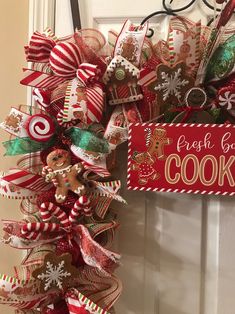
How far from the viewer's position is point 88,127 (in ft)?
2.64

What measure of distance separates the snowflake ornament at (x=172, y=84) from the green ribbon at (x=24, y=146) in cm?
25

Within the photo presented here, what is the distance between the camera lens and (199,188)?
80 cm

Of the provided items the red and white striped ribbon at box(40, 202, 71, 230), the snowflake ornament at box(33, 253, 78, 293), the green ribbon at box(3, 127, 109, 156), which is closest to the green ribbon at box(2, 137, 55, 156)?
the green ribbon at box(3, 127, 109, 156)

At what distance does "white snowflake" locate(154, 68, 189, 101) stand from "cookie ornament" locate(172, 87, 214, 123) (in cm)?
2

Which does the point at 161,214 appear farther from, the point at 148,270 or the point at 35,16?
the point at 35,16


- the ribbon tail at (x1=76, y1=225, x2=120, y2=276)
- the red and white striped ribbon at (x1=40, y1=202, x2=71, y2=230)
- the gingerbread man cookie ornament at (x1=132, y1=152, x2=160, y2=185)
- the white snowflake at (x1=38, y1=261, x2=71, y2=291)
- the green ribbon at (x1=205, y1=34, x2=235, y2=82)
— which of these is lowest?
the white snowflake at (x1=38, y1=261, x2=71, y2=291)

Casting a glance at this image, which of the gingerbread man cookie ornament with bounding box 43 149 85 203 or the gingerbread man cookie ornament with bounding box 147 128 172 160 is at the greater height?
the gingerbread man cookie ornament with bounding box 147 128 172 160

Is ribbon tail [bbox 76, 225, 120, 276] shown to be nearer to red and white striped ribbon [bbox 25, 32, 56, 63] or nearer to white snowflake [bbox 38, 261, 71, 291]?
white snowflake [bbox 38, 261, 71, 291]

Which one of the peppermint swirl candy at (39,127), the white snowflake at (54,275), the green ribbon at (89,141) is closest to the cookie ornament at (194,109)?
the green ribbon at (89,141)

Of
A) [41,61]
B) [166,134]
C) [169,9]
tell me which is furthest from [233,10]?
[41,61]

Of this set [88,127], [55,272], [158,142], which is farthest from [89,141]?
[55,272]

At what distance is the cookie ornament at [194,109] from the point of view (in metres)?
0.79

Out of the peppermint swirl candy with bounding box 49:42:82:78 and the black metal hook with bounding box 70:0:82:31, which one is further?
the black metal hook with bounding box 70:0:82:31

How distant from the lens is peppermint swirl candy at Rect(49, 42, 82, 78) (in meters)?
0.79
